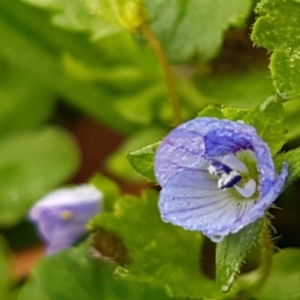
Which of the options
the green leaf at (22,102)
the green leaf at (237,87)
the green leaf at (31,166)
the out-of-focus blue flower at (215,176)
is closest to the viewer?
the out-of-focus blue flower at (215,176)

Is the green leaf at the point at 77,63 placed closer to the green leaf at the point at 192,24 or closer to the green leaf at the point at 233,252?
the green leaf at the point at 192,24

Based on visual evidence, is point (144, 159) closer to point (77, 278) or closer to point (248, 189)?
point (248, 189)

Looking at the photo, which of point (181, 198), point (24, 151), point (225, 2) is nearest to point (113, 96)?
point (24, 151)

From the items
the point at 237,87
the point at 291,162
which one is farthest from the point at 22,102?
the point at 291,162

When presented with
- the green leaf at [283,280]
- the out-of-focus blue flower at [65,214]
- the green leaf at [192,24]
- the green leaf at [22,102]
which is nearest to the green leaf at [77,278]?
the out-of-focus blue flower at [65,214]

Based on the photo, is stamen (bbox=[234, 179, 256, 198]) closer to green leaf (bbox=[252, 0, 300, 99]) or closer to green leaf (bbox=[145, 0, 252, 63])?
green leaf (bbox=[252, 0, 300, 99])

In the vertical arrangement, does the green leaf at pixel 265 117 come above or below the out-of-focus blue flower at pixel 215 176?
above
